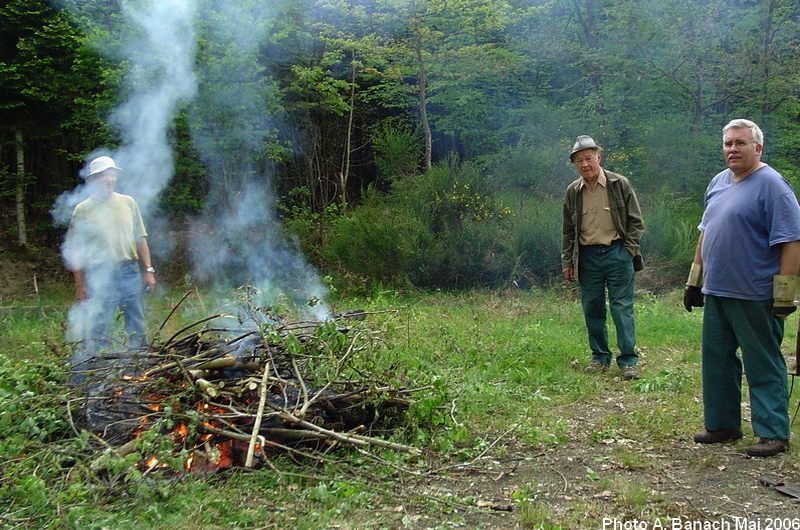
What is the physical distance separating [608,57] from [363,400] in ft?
38.8

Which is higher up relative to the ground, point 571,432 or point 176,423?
point 176,423

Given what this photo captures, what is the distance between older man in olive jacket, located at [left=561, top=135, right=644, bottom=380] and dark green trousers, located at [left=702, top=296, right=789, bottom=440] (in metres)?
1.60

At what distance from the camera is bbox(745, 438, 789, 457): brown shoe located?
172 inches

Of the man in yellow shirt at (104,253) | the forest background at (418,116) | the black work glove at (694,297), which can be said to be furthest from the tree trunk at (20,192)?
the black work glove at (694,297)

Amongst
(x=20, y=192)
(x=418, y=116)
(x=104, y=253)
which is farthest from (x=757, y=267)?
(x=20, y=192)

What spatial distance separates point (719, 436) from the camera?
470 centimetres

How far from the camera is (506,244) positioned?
1100 cm

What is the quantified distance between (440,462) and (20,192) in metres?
11.5

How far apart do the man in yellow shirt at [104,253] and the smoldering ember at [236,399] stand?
158 cm

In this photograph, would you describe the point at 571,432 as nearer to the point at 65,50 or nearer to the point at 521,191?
the point at 521,191

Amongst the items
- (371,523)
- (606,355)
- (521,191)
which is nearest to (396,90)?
(521,191)

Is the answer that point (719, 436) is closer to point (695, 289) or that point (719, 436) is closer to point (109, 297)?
point (695, 289)

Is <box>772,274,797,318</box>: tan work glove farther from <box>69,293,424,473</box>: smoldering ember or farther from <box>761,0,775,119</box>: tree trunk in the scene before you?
<box>761,0,775,119</box>: tree trunk

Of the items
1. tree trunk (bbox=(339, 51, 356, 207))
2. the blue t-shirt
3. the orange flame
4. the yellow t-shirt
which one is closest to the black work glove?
the blue t-shirt
